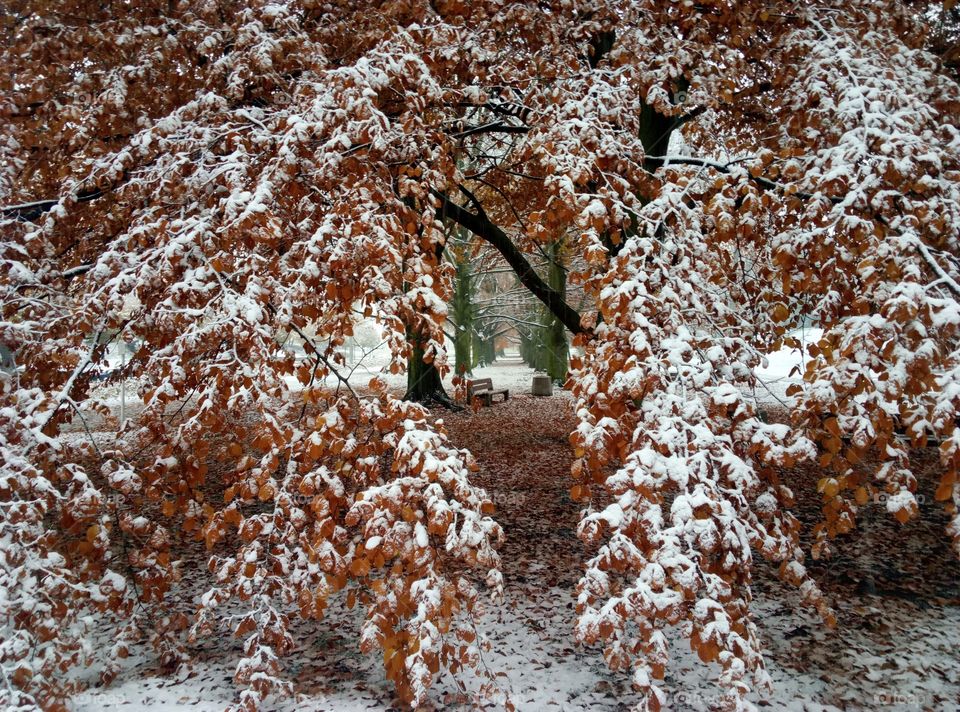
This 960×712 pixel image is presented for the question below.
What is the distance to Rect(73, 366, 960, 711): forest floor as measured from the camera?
3900 millimetres

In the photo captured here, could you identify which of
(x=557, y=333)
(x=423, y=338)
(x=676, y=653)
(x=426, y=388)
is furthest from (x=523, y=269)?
(x=557, y=333)

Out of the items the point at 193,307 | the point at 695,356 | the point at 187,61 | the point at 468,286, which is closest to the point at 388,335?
the point at 193,307

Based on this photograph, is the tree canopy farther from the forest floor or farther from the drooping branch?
the drooping branch

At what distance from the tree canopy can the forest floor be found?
0.75m

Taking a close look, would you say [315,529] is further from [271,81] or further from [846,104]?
[846,104]

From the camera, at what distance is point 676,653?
4520 millimetres

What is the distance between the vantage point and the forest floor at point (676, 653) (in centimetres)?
390

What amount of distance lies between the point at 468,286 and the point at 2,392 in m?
15.1

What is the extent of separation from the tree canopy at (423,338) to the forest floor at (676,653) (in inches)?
29.6

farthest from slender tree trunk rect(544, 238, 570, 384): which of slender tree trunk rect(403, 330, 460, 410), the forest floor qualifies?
the forest floor

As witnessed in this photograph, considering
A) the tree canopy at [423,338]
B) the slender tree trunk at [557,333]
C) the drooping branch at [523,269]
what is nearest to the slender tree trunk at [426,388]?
the slender tree trunk at [557,333]

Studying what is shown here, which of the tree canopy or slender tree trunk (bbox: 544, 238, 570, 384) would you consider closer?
the tree canopy

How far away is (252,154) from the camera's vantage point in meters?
3.60

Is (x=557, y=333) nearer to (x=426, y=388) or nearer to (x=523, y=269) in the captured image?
(x=426, y=388)
